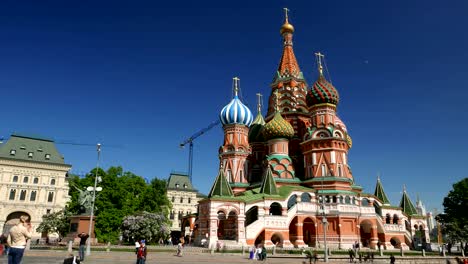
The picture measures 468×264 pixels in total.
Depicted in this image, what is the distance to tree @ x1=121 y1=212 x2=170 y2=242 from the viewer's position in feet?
135

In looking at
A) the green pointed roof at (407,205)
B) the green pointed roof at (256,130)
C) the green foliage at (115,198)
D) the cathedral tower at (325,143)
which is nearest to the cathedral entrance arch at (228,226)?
the green foliage at (115,198)

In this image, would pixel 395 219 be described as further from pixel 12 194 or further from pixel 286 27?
pixel 12 194

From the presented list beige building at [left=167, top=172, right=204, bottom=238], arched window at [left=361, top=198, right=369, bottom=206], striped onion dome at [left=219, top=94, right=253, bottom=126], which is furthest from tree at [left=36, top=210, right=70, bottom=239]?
arched window at [left=361, top=198, right=369, bottom=206]

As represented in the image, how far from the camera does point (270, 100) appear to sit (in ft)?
195

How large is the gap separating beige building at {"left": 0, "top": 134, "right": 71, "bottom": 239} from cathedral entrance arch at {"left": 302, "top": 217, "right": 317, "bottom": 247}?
43.1 metres

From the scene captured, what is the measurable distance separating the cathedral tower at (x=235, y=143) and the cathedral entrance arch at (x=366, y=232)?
17234mm

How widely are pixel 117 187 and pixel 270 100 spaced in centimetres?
2897

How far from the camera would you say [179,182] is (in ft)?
265

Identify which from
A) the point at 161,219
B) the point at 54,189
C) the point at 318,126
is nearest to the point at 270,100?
the point at 318,126

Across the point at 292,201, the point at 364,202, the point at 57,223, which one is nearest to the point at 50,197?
the point at 57,223

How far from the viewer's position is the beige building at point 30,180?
5782cm

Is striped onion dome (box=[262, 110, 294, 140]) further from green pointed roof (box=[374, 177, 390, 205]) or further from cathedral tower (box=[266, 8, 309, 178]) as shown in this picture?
green pointed roof (box=[374, 177, 390, 205])

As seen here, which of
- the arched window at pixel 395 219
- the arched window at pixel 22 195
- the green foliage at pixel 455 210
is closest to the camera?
the green foliage at pixel 455 210

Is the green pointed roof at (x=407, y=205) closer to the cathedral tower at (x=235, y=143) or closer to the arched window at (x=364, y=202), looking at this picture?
the arched window at (x=364, y=202)
